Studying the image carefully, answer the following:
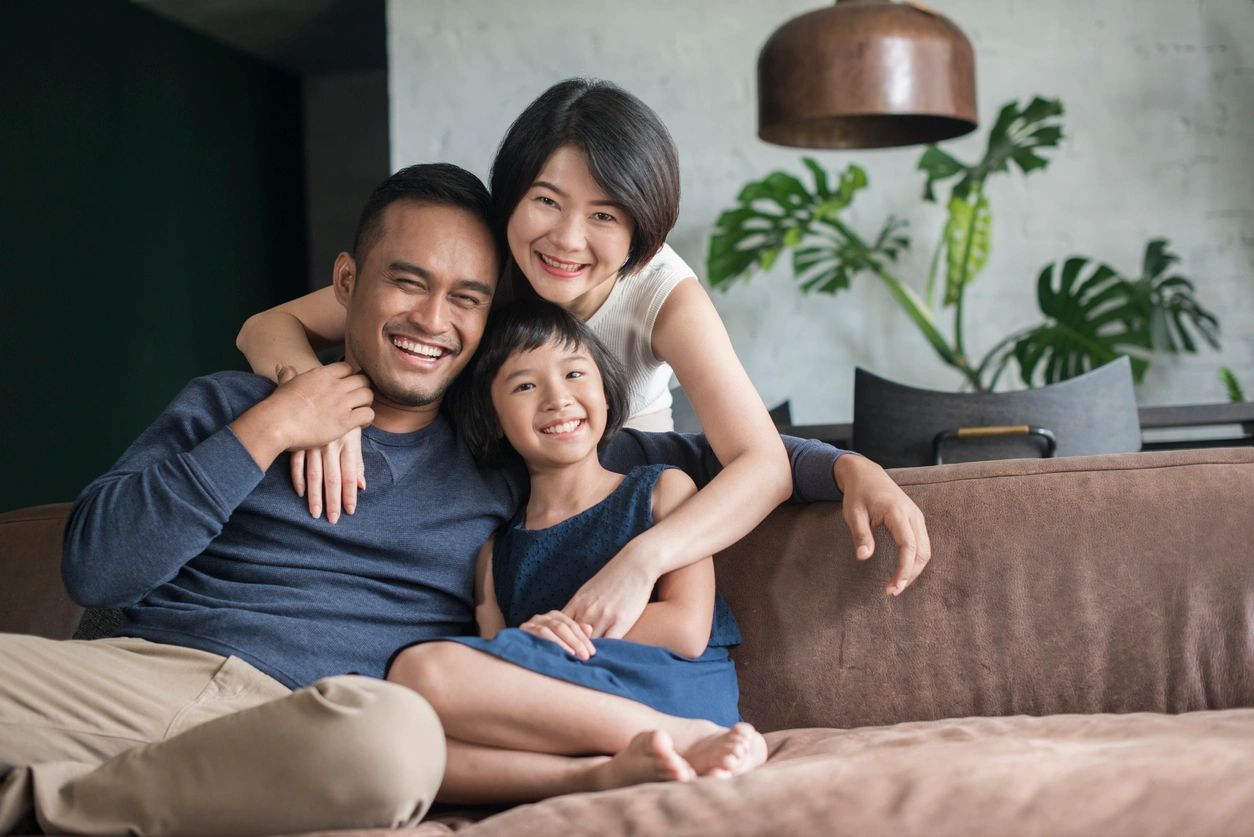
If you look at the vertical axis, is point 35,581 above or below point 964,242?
below

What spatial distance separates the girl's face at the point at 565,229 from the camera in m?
1.69

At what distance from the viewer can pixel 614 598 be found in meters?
1.44

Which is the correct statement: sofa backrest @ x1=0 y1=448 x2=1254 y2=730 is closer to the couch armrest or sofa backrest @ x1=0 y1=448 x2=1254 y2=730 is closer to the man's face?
the man's face

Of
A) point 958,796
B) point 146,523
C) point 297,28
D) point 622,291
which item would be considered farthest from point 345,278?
point 297,28

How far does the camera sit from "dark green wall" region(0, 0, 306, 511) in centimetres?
Result: 488

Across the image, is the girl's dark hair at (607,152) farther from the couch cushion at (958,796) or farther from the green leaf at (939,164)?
the green leaf at (939,164)

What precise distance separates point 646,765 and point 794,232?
306 centimetres

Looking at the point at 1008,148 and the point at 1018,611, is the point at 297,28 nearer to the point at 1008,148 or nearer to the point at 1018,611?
the point at 1008,148

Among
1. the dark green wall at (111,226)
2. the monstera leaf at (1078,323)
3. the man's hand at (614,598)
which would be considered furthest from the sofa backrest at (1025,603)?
the dark green wall at (111,226)

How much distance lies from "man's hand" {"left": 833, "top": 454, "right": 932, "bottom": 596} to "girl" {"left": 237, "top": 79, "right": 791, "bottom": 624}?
104mm

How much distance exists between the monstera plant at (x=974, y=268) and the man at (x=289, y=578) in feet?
8.08

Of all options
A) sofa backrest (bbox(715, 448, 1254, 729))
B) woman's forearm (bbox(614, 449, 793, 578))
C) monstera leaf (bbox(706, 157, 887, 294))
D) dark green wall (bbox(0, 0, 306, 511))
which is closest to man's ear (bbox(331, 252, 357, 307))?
woman's forearm (bbox(614, 449, 793, 578))

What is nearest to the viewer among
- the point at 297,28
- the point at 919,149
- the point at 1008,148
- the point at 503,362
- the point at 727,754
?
the point at 727,754

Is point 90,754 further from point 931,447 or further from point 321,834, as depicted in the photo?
point 931,447
